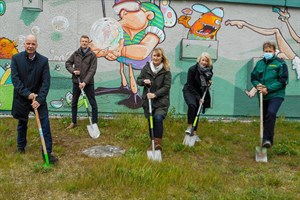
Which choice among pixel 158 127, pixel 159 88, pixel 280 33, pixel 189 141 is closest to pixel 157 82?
pixel 159 88

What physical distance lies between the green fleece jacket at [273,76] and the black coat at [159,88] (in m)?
1.52

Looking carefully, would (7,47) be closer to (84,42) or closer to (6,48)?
(6,48)

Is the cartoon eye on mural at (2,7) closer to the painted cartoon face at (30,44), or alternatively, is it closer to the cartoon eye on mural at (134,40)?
the cartoon eye on mural at (134,40)

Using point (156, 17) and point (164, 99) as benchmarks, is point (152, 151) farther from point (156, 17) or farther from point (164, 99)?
point (156, 17)

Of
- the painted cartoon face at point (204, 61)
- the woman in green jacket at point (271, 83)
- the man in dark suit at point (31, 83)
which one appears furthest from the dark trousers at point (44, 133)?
the woman in green jacket at point (271, 83)

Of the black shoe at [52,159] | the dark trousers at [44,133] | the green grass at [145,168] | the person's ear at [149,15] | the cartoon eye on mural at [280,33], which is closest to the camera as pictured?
the green grass at [145,168]

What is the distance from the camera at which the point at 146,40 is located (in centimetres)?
855

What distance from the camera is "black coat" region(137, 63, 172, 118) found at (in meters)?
5.66

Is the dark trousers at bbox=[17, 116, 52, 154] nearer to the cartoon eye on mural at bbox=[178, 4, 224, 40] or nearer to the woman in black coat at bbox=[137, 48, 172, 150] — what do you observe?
the woman in black coat at bbox=[137, 48, 172, 150]

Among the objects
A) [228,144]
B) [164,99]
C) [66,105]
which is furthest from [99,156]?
[66,105]

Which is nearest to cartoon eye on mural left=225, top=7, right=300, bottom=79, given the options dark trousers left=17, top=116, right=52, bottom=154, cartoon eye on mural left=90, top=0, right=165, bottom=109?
cartoon eye on mural left=90, top=0, right=165, bottom=109

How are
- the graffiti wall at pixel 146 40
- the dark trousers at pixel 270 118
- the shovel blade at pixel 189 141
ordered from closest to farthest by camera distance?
the dark trousers at pixel 270 118
the shovel blade at pixel 189 141
the graffiti wall at pixel 146 40

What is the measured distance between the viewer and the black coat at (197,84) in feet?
20.4

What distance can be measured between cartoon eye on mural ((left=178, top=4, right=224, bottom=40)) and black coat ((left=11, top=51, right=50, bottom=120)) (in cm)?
445
